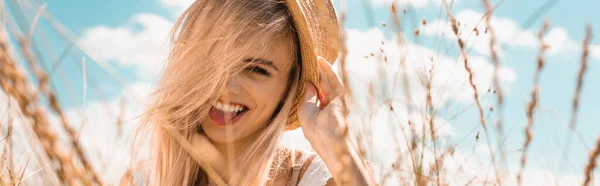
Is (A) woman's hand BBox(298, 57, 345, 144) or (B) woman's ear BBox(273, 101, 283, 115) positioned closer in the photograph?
(A) woman's hand BBox(298, 57, 345, 144)

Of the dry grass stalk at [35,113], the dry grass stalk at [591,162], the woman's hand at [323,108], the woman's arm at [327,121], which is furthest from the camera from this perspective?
the woman's hand at [323,108]

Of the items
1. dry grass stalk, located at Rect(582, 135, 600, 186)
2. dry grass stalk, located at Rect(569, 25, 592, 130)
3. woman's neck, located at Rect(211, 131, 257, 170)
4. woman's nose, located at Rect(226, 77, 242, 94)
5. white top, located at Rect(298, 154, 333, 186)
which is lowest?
dry grass stalk, located at Rect(582, 135, 600, 186)

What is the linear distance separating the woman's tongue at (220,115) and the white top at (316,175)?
526 mm

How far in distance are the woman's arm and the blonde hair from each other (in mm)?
198

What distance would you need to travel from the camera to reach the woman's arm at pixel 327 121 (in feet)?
6.10

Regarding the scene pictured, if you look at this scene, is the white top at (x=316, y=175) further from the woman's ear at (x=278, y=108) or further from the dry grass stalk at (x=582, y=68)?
the dry grass stalk at (x=582, y=68)

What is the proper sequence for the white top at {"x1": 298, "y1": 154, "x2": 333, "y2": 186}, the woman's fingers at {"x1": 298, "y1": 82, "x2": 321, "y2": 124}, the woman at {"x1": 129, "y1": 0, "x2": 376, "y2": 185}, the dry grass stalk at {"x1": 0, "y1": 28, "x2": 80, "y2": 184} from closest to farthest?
the dry grass stalk at {"x1": 0, "y1": 28, "x2": 80, "y2": 184} < the woman's fingers at {"x1": 298, "y1": 82, "x2": 321, "y2": 124} < the woman at {"x1": 129, "y1": 0, "x2": 376, "y2": 185} < the white top at {"x1": 298, "y1": 154, "x2": 333, "y2": 186}

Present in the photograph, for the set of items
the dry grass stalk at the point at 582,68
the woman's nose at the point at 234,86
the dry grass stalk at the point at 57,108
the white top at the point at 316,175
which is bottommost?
the dry grass stalk at the point at 582,68

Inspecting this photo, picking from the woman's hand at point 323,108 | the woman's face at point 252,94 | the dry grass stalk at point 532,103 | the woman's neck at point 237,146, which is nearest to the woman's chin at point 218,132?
the woman's face at point 252,94

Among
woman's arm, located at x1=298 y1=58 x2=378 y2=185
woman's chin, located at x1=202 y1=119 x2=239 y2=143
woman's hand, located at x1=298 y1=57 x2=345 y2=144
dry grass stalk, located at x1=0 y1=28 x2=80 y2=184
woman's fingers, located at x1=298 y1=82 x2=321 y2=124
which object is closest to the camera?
dry grass stalk, located at x1=0 y1=28 x2=80 y2=184

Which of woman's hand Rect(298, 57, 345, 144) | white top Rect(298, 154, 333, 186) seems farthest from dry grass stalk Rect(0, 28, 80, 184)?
white top Rect(298, 154, 333, 186)

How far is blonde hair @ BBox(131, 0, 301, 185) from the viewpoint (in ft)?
7.81

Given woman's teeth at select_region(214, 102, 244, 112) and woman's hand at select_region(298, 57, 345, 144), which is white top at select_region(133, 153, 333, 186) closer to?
woman's hand at select_region(298, 57, 345, 144)

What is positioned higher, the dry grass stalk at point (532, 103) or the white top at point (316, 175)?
the white top at point (316, 175)
